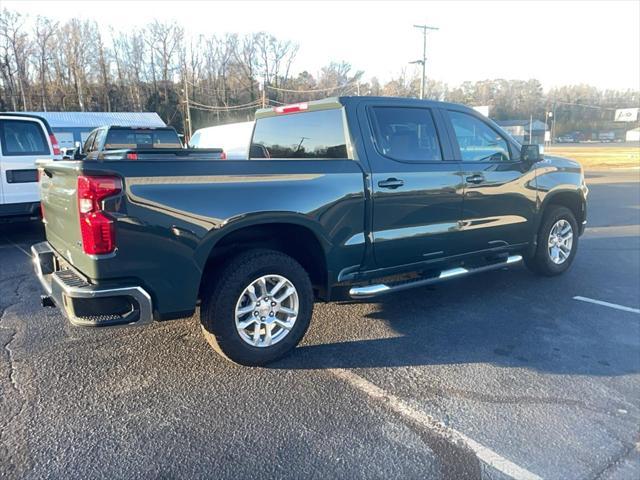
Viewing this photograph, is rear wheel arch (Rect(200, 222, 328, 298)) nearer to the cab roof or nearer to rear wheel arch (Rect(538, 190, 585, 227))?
the cab roof

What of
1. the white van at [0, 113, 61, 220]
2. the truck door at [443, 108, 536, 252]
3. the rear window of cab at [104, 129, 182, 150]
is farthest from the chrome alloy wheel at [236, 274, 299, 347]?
the rear window of cab at [104, 129, 182, 150]

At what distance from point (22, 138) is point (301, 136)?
5550 mm

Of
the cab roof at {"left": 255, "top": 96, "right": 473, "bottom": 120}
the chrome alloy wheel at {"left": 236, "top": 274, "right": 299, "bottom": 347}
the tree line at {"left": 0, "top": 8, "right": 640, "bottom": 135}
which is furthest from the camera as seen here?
the tree line at {"left": 0, "top": 8, "right": 640, "bottom": 135}

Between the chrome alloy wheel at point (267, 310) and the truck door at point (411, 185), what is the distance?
0.91 metres

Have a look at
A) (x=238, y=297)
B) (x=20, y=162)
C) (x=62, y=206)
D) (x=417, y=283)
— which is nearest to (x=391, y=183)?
(x=417, y=283)

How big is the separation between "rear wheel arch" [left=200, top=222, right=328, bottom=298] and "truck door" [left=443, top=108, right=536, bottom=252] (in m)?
1.66

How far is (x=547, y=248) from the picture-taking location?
19.4 ft

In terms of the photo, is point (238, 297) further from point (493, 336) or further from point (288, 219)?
point (493, 336)

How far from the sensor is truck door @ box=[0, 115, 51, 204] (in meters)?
7.55

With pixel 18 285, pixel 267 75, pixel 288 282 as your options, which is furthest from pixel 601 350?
pixel 267 75

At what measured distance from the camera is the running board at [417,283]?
4.09 metres

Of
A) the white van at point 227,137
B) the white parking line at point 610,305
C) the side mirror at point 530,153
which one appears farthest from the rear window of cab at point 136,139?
the white parking line at point 610,305

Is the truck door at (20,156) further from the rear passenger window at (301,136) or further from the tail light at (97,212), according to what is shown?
the tail light at (97,212)

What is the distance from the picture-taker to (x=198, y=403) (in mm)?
3205
